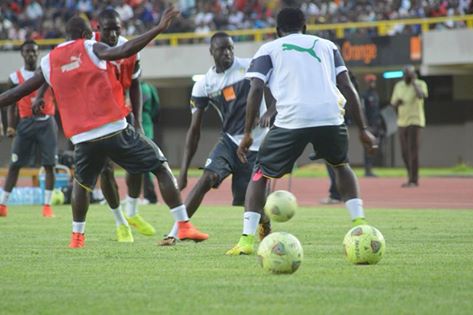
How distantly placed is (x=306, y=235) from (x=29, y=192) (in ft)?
33.4

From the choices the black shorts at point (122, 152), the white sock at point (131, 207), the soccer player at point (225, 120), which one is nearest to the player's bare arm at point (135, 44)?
the black shorts at point (122, 152)

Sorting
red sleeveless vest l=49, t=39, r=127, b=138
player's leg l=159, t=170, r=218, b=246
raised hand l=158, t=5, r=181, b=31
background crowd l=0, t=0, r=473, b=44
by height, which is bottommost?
background crowd l=0, t=0, r=473, b=44

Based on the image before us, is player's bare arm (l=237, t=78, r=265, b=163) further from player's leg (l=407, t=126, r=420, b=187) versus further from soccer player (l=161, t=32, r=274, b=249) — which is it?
player's leg (l=407, t=126, r=420, b=187)

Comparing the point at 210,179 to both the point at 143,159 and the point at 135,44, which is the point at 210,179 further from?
the point at 135,44

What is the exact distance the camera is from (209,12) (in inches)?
1628

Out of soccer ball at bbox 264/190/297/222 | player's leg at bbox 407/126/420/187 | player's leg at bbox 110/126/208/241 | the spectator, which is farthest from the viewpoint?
the spectator

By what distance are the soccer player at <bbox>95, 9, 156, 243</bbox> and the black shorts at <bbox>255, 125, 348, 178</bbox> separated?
1.85 metres

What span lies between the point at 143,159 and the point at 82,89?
35.6 inches

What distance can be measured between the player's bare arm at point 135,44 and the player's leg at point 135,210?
2.43m

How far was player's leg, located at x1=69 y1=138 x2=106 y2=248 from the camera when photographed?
443 inches

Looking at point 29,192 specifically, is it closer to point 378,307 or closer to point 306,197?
point 306,197

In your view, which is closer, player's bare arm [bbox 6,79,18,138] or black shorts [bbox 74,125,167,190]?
black shorts [bbox 74,125,167,190]

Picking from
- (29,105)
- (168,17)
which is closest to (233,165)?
(168,17)

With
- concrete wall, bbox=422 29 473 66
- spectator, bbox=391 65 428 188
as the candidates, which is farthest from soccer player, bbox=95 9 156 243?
concrete wall, bbox=422 29 473 66
